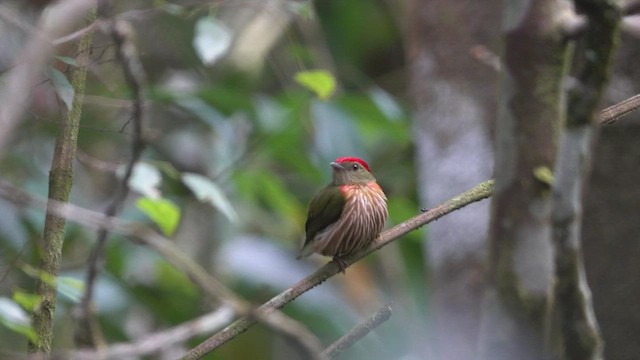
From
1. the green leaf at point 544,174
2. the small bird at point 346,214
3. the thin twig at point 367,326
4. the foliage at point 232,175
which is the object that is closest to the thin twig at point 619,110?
the green leaf at point 544,174

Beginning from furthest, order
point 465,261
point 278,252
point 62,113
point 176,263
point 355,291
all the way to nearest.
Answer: point 355,291
point 278,252
point 465,261
point 62,113
point 176,263

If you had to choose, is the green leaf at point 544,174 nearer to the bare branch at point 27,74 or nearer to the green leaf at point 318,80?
the bare branch at point 27,74

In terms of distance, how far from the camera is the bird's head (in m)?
3.65

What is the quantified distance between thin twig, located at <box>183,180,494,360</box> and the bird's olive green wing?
722 millimetres

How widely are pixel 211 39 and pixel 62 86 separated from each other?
3.67 ft

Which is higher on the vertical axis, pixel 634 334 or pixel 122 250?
pixel 122 250

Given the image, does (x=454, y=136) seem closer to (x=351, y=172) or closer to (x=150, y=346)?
(x=351, y=172)

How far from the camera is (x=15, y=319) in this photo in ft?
7.02

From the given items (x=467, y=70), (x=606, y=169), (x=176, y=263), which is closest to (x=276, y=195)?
(x=467, y=70)

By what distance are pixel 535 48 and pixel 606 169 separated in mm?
1760

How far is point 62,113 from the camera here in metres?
2.46

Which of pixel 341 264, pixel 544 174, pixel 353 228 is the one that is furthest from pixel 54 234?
pixel 353 228

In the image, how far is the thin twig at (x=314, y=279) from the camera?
2.08 metres

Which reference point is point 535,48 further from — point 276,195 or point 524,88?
point 276,195
